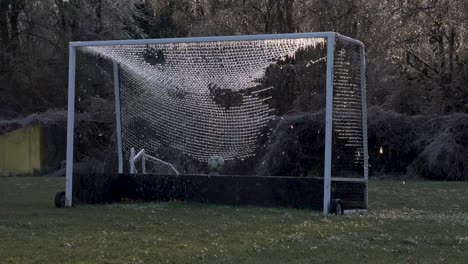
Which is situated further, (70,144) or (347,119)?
(70,144)

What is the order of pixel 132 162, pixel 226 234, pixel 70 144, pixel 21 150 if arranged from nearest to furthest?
pixel 226 234 → pixel 70 144 → pixel 132 162 → pixel 21 150

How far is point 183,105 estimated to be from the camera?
18.7 meters

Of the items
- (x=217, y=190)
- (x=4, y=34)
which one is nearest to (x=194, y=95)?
(x=217, y=190)

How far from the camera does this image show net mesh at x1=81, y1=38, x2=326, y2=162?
17547mm

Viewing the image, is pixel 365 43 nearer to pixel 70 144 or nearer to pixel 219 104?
pixel 219 104

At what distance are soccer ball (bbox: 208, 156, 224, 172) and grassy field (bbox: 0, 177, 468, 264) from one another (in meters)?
1.17

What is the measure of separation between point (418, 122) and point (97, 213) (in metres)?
16.7

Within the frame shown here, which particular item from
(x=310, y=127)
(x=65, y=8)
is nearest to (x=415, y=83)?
(x=310, y=127)

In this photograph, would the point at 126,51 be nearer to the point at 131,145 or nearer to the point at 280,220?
the point at 131,145

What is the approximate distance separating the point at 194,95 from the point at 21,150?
56.8ft

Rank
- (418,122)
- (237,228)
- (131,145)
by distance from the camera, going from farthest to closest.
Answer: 1. (418,122)
2. (131,145)
3. (237,228)

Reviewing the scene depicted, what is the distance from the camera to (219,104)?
18.5 m

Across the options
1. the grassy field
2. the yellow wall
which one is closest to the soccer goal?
the grassy field

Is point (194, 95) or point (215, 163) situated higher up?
point (194, 95)
